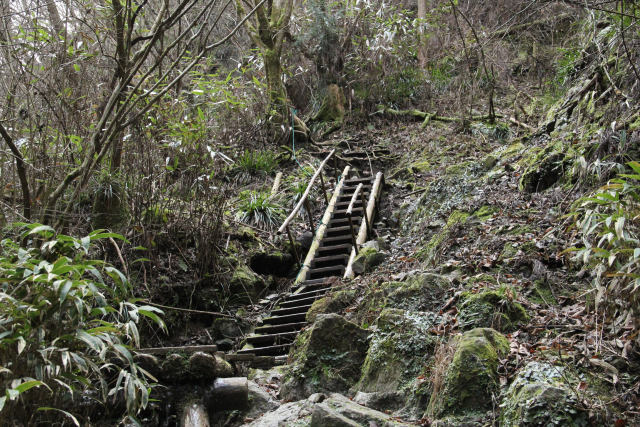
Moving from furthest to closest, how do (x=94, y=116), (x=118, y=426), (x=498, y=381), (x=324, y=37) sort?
(x=324, y=37) → (x=94, y=116) → (x=118, y=426) → (x=498, y=381)

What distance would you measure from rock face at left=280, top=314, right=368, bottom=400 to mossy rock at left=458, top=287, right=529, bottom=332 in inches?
32.6

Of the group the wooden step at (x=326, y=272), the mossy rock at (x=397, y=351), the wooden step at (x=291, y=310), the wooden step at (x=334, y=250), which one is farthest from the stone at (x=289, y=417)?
the wooden step at (x=334, y=250)

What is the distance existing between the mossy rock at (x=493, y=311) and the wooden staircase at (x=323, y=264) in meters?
2.02

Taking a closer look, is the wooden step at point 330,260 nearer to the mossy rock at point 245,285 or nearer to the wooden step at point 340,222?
the mossy rock at point 245,285

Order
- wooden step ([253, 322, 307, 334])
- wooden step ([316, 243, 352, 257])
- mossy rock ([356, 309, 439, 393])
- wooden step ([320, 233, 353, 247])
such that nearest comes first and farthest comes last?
mossy rock ([356, 309, 439, 393])
wooden step ([253, 322, 307, 334])
wooden step ([316, 243, 352, 257])
wooden step ([320, 233, 353, 247])

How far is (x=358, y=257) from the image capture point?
7.02 m

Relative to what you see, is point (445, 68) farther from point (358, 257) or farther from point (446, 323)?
point (446, 323)

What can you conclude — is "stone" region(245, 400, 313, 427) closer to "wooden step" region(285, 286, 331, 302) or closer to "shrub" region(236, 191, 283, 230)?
"wooden step" region(285, 286, 331, 302)

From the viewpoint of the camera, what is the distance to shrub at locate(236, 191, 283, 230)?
27.8ft

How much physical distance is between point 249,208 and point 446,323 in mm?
5060

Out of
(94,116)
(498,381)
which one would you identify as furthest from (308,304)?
(498,381)

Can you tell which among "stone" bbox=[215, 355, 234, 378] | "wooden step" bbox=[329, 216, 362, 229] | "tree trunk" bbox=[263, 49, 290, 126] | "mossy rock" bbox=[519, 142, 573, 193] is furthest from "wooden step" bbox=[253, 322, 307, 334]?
"tree trunk" bbox=[263, 49, 290, 126]

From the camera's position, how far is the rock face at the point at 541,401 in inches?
106

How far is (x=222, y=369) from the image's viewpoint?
4363 millimetres
